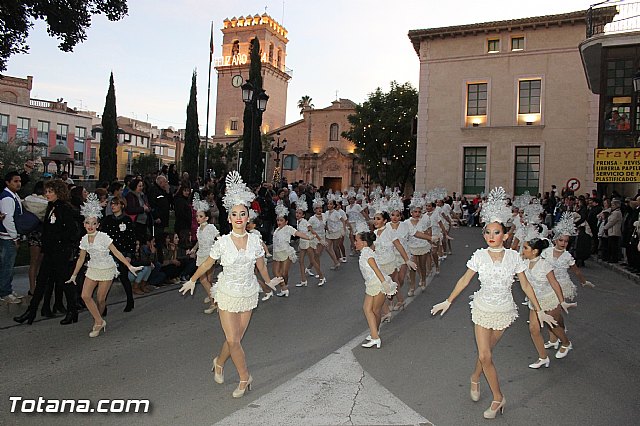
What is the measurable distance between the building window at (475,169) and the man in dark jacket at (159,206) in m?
29.6

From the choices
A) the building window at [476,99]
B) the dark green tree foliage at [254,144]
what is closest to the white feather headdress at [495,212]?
the dark green tree foliage at [254,144]

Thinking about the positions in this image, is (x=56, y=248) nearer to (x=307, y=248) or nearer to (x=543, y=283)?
(x=307, y=248)

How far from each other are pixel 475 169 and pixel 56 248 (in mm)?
34234

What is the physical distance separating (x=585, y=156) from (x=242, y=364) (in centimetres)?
3573

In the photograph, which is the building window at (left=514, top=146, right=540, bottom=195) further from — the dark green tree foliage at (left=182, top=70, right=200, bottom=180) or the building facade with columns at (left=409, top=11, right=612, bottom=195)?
the dark green tree foliage at (left=182, top=70, right=200, bottom=180)

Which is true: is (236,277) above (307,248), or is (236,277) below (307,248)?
above

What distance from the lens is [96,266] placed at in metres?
7.71

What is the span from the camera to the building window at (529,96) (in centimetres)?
3734

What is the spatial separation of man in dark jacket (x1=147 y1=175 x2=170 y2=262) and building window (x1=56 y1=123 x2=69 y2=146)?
60.6 metres

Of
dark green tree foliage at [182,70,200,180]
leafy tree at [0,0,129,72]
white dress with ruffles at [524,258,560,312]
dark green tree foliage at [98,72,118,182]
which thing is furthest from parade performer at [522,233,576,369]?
dark green tree foliage at [98,72,118,182]

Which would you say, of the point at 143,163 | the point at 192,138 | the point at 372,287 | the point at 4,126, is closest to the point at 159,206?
the point at 372,287

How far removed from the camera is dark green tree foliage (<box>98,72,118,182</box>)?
38531 mm

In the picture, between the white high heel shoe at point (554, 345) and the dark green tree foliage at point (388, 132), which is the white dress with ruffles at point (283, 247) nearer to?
the white high heel shoe at point (554, 345)

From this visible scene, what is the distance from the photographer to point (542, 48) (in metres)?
36.8
